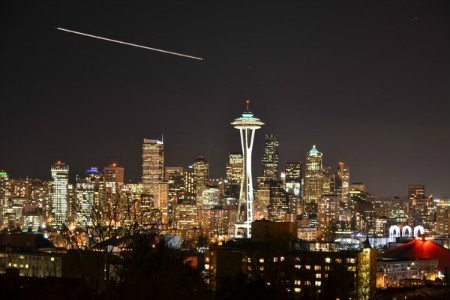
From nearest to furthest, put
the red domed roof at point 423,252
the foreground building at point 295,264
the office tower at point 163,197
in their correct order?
the foreground building at point 295,264, the red domed roof at point 423,252, the office tower at point 163,197

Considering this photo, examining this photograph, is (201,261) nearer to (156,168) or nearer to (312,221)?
(312,221)

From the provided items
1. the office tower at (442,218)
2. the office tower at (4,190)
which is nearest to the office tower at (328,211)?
the office tower at (442,218)

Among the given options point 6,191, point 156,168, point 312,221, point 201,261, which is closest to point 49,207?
point 6,191

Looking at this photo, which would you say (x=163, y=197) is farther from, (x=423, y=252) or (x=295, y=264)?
(x=295, y=264)

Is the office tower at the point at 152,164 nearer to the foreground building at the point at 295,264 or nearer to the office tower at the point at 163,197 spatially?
the office tower at the point at 163,197

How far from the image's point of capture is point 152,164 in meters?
137

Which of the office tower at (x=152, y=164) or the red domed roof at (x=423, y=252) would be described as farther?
the office tower at (x=152, y=164)

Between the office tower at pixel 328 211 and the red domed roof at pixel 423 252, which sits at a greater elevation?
the office tower at pixel 328 211

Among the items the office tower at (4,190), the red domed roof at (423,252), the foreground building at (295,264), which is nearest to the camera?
the foreground building at (295,264)

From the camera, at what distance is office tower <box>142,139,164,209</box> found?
133 meters

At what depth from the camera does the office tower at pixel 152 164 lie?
133250 millimetres

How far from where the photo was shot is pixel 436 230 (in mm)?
141000

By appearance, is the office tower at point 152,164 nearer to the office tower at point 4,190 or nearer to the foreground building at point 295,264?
the office tower at point 4,190

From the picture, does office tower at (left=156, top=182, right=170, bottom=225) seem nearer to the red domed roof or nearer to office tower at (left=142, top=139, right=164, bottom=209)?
office tower at (left=142, top=139, right=164, bottom=209)
